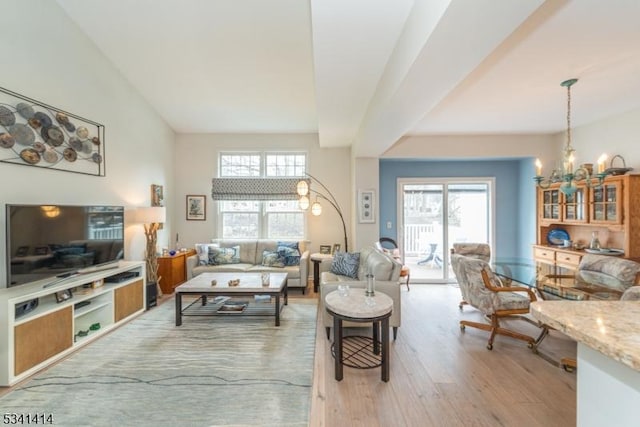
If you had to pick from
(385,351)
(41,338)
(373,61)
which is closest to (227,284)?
(41,338)

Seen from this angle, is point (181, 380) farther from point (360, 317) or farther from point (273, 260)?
point (273, 260)

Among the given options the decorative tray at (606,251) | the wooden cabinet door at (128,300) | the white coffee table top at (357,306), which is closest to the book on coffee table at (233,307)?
the wooden cabinet door at (128,300)

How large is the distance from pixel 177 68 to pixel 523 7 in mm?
4114

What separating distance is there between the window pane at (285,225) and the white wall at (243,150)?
21 centimetres

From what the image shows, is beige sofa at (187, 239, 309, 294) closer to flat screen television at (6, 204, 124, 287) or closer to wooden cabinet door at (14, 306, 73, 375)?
flat screen television at (6, 204, 124, 287)

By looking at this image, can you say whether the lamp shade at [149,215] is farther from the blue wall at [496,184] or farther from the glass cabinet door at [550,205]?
the glass cabinet door at [550,205]

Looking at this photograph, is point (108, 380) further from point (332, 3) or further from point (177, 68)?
point (177, 68)

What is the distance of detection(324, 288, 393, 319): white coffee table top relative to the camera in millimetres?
2297

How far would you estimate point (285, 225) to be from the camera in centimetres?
566

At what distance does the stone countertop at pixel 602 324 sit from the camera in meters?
0.79

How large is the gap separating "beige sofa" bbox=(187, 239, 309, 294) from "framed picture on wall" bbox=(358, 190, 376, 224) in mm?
1197

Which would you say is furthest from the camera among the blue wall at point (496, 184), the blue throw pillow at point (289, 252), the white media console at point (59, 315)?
the blue wall at point (496, 184)

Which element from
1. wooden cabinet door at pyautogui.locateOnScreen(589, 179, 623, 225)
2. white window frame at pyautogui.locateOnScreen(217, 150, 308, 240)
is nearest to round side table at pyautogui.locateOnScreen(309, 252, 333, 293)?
white window frame at pyautogui.locateOnScreen(217, 150, 308, 240)

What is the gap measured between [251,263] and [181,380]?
2806mm
